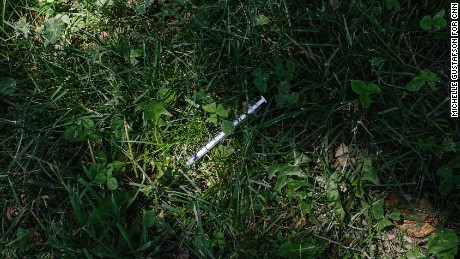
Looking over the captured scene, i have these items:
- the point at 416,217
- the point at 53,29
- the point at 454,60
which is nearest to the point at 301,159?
the point at 416,217

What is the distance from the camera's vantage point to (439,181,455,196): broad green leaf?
2756mm

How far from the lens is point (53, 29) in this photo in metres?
3.23

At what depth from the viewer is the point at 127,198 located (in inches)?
113

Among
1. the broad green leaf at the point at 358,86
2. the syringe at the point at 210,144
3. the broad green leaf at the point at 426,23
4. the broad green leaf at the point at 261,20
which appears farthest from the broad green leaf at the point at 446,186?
the broad green leaf at the point at 261,20

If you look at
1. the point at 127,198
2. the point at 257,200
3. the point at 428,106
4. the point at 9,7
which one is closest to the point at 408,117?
the point at 428,106

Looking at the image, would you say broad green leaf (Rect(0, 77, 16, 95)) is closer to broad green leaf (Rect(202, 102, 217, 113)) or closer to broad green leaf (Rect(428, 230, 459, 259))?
broad green leaf (Rect(202, 102, 217, 113))

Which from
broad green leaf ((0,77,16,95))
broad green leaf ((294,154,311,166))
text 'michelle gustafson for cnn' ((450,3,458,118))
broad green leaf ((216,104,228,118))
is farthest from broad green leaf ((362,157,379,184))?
broad green leaf ((0,77,16,95))

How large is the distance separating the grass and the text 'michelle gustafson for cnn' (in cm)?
5

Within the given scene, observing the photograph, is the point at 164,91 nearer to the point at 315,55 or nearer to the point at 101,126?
the point at 101,126

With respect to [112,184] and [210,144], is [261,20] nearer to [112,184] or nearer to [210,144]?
[210,144]

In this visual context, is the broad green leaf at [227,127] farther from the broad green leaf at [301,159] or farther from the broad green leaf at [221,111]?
the broad green leaf at [301,159]

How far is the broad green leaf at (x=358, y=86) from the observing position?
290cm

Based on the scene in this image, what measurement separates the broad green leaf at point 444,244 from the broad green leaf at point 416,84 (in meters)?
0.81

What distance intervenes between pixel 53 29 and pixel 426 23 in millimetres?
2306
